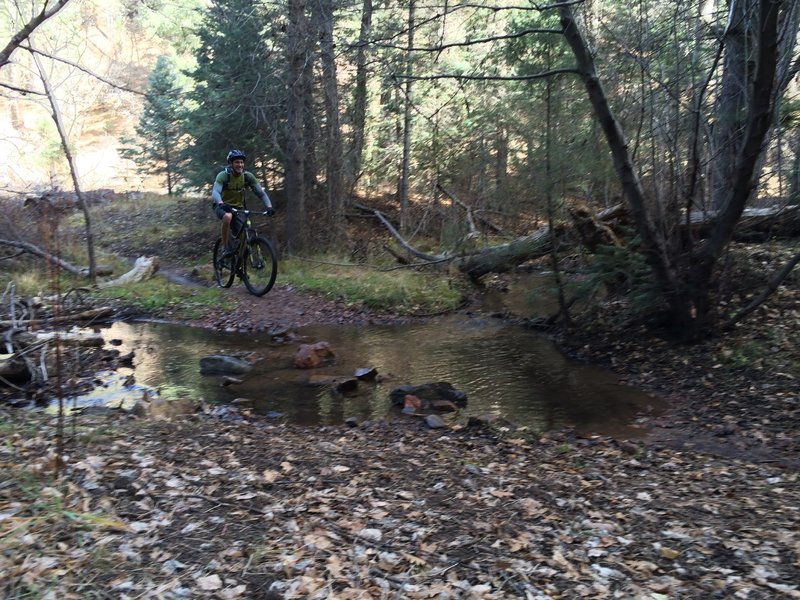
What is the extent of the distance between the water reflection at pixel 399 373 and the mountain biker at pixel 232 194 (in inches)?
85.4

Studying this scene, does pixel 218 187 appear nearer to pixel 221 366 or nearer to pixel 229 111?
pixel 221 366

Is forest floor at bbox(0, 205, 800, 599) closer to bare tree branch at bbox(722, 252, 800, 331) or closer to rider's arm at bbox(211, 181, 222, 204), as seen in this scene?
bare tree branch at bbox(722, 252, 800, 331)

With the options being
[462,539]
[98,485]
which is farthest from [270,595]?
[98,485]

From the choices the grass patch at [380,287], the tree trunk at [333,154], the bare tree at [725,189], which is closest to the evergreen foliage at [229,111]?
the tree trunk at [333,154]

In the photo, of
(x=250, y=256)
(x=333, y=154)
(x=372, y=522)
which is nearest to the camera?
(x=372, y=522)

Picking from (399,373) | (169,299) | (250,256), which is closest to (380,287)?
(169,299)

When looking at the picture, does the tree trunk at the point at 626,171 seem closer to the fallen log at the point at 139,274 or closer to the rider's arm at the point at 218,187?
the rider's arm at the point at 218,187

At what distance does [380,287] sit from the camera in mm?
15070

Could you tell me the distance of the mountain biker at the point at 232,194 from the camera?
8.43 m

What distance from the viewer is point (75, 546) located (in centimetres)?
323

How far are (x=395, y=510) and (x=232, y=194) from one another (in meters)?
6.03

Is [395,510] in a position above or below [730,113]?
below

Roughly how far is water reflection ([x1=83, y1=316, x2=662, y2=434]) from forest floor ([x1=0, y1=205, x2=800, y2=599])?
2.67ft

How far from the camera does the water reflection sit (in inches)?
316
